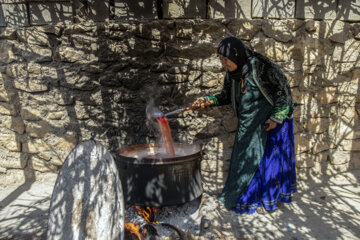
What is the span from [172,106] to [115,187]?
4.93 feet

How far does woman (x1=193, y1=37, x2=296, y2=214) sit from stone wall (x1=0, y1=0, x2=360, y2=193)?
49 centimetres

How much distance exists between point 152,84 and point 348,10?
2533 mm

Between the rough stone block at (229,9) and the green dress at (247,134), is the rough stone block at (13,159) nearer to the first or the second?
the green dress at (247,134)

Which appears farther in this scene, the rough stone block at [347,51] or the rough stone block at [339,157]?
the rough stone block at [339,157]

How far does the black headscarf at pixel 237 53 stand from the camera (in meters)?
2.84

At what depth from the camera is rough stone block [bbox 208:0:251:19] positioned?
3.44m

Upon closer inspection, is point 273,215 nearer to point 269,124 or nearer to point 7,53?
point 269,124

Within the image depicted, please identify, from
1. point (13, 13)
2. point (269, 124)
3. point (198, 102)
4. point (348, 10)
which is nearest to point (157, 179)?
point (198, 102)

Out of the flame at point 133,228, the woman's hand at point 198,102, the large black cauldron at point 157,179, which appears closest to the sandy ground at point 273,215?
the large black cauldron at point 157,179

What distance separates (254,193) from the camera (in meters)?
3.17

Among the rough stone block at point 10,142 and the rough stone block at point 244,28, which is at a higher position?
the rough stone block at point 244,28

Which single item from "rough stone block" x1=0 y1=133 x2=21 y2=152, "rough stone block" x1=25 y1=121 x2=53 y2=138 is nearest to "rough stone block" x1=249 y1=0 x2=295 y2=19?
"rough stone block" x1=25 y1=121 x2=53 y2=138

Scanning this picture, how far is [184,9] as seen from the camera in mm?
3410

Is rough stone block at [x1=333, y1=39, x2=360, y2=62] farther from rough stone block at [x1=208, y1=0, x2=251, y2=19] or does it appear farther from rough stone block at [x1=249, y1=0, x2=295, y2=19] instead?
rough stone block at [x1=208, y1=0, x2=251, y2=19]
